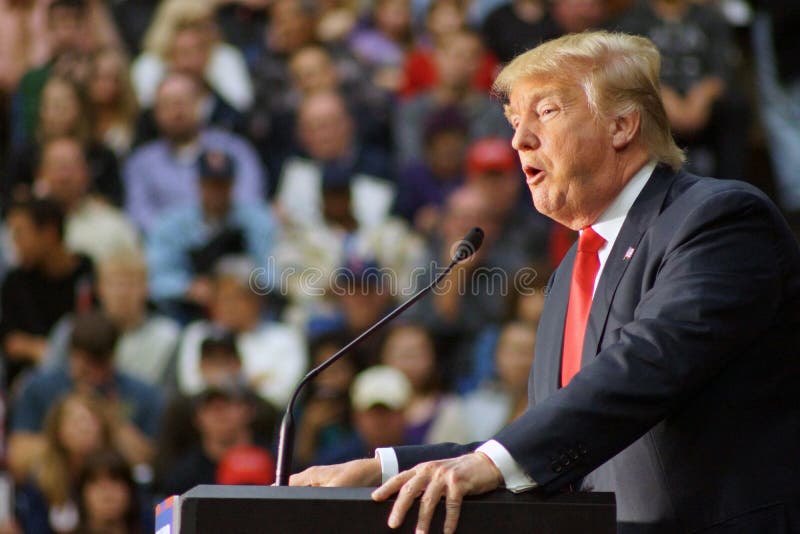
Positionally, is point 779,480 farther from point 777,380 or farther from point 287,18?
point 287,18

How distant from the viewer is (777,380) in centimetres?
215

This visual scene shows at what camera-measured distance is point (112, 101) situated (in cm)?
768

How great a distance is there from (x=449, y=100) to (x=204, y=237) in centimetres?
158

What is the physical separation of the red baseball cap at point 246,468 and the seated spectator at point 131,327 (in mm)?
921

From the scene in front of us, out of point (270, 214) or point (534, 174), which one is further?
point (270, 214)

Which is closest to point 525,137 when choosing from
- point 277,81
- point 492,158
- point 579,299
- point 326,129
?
point 579,299

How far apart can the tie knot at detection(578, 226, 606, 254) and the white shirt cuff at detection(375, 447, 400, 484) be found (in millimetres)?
532

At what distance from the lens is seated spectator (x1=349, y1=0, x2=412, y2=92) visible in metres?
8.06

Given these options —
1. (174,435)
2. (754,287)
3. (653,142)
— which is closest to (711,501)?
(754,287)

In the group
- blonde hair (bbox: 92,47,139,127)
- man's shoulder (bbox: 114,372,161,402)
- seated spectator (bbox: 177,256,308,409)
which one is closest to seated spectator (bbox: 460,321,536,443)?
seated spectator (bbox: 177,256,308,409)

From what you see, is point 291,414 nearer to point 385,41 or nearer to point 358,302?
point 358,302

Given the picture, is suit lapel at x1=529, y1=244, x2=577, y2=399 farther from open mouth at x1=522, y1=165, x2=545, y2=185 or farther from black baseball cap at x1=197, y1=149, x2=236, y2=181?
black baseball cap at x1=197, y1=149, x2=236, y2=181

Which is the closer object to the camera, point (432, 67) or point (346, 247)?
point (346, 247)

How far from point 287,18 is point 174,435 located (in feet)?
9.57
